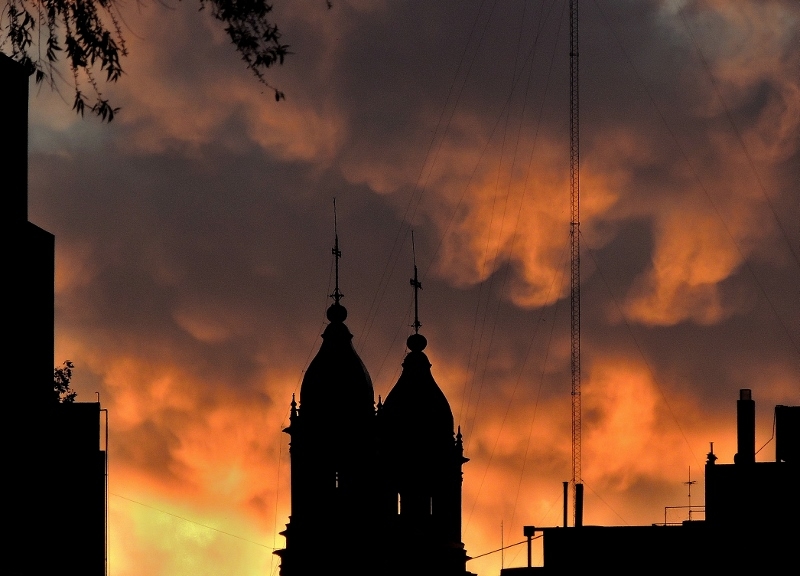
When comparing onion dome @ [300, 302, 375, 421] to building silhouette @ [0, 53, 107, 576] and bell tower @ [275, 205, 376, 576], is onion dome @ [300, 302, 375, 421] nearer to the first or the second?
bell tower @ [275, 205, 376, 576]

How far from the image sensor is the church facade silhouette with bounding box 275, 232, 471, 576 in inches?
3612

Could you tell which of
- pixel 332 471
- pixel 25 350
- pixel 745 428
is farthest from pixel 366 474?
pixel 25 350

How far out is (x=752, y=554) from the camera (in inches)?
2228

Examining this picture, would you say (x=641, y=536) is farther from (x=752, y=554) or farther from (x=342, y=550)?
(x=342, y=550)

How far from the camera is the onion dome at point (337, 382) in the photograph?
9262cm

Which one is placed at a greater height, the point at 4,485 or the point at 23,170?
the point at 23,170

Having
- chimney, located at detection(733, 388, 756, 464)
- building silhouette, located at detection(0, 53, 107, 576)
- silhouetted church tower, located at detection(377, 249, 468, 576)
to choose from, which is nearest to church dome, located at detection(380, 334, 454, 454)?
silhouetted church tower, located at detection(377, 249, 468, 576)

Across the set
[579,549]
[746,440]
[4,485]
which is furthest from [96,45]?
[579,549]

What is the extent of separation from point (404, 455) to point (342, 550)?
5.35 metres

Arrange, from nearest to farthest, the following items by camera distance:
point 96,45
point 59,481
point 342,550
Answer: point 96,45, point 59,481, point 342,550

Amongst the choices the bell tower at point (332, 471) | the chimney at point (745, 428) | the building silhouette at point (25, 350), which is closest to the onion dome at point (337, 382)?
the bell tower at point (332, 471)

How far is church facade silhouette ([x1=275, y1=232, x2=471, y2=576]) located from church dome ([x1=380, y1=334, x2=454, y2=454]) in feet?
0.14

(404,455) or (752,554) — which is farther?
(404,455)

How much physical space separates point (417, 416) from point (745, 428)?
3221cm
